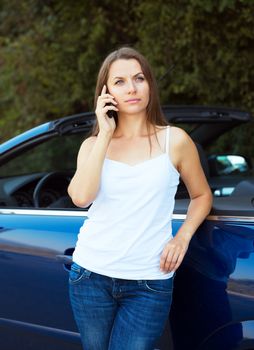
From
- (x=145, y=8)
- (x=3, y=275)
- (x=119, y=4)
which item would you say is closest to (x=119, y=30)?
(x=119, y=4)

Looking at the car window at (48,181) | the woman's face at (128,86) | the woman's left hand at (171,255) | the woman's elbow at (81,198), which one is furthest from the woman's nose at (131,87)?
the car window at (48,181)

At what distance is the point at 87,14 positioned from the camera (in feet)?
26.6

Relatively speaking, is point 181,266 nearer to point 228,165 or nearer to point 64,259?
point 64,259

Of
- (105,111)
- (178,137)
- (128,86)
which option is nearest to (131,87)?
(128,86)

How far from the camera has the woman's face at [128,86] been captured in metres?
2.31

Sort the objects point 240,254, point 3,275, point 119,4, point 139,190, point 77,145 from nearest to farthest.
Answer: point 139,190
point 240,254
point 3,275
point 77,145
point 119,4

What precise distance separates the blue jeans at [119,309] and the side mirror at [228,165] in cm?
195

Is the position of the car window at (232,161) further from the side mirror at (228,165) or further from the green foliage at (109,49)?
the green foliage at (109,49)

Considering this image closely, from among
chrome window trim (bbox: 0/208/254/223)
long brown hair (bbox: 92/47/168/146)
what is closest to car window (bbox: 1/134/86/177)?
chrome window trim (bbox: 0/208/254/223)

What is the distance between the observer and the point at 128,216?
87.2 inches

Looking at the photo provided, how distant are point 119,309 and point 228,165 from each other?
212 cm

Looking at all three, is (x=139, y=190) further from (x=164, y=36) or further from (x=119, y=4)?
(x=119, y=4)

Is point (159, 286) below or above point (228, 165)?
below

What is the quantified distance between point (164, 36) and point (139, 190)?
518 cm
